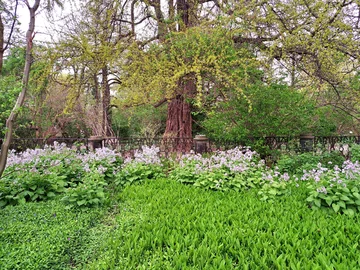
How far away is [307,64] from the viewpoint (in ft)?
19.9

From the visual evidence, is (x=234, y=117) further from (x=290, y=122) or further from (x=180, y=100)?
(x=180, y=100)

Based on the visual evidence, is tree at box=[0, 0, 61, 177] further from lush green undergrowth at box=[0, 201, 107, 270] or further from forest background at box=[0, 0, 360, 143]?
forest background at box=[0, 0, 360, 143]

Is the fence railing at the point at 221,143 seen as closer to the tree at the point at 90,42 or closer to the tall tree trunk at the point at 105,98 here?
the tree at the point at 90,42

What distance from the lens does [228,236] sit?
2312 millimetres

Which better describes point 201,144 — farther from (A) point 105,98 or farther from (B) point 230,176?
(A) point 105,98

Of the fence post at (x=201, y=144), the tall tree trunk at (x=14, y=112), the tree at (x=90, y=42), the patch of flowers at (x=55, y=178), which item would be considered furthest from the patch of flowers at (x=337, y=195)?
the tree at (x=90, y=42)

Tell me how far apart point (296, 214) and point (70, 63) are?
6226mm

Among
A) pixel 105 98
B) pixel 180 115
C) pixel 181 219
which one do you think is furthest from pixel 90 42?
pixel 181 219

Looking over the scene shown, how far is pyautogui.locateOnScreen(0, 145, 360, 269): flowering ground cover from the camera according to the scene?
2.05m

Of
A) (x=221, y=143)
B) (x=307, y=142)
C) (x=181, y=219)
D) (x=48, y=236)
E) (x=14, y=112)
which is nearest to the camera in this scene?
(x=48, y=236)

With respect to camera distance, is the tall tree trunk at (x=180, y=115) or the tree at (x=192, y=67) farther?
the tall tree trunk at (x=180, y=115)

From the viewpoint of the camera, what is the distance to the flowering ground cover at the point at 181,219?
205 cm

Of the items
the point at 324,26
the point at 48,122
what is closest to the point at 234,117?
the point at 324,26

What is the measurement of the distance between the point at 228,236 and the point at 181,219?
25.0 inches
